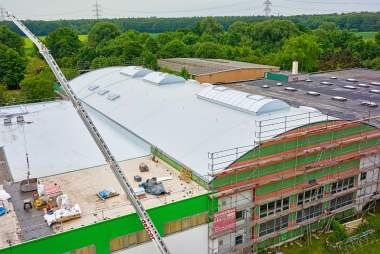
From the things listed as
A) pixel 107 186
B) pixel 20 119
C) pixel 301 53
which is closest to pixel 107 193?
pixel 107 186

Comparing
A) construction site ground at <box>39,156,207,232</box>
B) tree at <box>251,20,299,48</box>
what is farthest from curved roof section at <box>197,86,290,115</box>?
tree at <box>251,20,299,48</box>

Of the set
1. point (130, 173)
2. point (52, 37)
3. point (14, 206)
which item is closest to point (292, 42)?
point (130, 173)

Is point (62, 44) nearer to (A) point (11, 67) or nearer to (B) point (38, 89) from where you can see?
(A) point (11, 67)

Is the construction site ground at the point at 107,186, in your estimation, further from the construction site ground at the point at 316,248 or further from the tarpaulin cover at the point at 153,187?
the construction site ground at the point at 316,248

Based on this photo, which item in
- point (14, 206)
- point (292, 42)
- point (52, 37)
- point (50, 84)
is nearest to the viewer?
point (14, 206)

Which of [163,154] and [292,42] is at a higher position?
[292,42]

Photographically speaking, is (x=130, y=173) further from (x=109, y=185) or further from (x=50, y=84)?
(x=50, y=84)

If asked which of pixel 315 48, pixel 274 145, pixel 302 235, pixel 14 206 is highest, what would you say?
pixel 315 48
